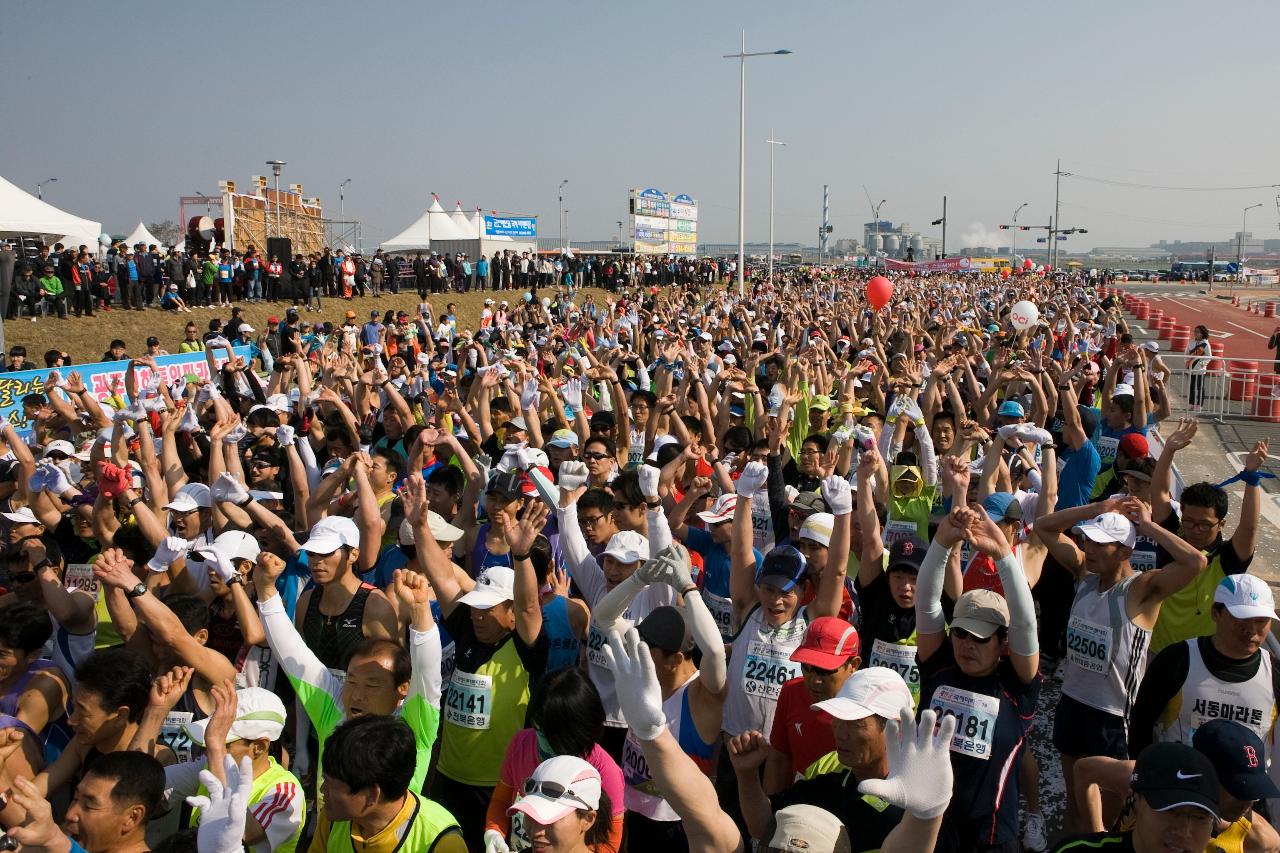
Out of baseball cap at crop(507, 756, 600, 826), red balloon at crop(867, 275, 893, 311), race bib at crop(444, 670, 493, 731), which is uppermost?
red balloon at crop(867, 275, 893, 311)

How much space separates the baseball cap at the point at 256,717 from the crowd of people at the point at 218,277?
16814 mm

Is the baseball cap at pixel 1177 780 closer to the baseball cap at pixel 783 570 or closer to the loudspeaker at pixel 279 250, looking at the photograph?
the baseball cap at pixel 783 570

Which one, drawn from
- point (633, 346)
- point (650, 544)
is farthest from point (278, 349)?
point (650, 544)

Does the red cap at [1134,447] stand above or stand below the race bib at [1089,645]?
above

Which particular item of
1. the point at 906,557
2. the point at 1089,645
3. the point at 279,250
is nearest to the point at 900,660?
the point at 906,557

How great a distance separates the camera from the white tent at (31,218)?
811 inches

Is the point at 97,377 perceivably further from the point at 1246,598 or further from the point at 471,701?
the point at 1246,598

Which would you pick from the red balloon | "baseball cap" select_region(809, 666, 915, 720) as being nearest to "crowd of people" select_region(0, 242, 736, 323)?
the red balloon

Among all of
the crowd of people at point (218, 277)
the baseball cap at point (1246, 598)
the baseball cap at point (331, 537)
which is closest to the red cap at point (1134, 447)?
the baseball cap at point (1246, 598)

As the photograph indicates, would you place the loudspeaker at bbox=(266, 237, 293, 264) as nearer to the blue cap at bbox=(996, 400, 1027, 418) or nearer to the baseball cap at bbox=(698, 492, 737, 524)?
the blue cap at bbox=(996, 400, 1027, 418)

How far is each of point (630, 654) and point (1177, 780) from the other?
1.54 meters

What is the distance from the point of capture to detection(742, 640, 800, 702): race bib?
12.9ft

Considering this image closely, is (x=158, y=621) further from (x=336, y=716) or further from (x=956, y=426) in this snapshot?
(x=956, y=426)

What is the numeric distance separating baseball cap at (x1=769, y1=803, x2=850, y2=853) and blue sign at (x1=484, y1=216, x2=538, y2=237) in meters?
38.6
